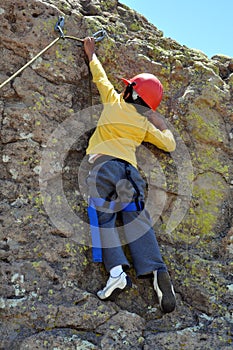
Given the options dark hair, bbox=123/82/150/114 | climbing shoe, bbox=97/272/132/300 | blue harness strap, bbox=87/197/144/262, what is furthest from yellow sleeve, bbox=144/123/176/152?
climbing shoe, bbox=97/272/132/300

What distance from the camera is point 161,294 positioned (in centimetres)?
448

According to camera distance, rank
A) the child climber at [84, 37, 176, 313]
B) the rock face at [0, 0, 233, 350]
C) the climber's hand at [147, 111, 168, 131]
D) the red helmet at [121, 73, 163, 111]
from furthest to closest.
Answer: the climber's hand at [147, 111, 168, 131]
the red helmet at [121, 73, 163, 111]
the child climber at [84, 37, 176, 313]
the rock face at [0, 0, 233, 350]

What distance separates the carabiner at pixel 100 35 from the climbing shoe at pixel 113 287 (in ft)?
10.3

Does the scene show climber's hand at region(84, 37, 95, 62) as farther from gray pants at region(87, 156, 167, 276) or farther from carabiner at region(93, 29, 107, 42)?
gray pants at region(87, 156, 167, 276)

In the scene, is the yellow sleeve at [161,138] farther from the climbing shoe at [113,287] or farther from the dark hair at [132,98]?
the climbing shoe at [113,287]

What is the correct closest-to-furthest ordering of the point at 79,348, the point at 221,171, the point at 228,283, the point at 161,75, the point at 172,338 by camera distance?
1. the point at 79,348
2. the point at 172,338
3. the point at 228,283
4. the point at 221,171
5. the point at 161,75

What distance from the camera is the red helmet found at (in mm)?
5527

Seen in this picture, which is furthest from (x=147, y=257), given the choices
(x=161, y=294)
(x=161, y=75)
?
(x=161, y=75)

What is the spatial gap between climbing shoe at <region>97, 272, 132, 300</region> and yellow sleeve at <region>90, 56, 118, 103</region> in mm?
2191

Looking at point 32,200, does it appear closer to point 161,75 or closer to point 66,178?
point 66,178

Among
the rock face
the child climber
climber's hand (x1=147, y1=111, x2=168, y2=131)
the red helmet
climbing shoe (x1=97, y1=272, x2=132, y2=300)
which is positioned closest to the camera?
the rock face

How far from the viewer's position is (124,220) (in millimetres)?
4855

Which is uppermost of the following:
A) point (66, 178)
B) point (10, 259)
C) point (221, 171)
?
point (221, 171)

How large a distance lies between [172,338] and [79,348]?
90 centimetres
